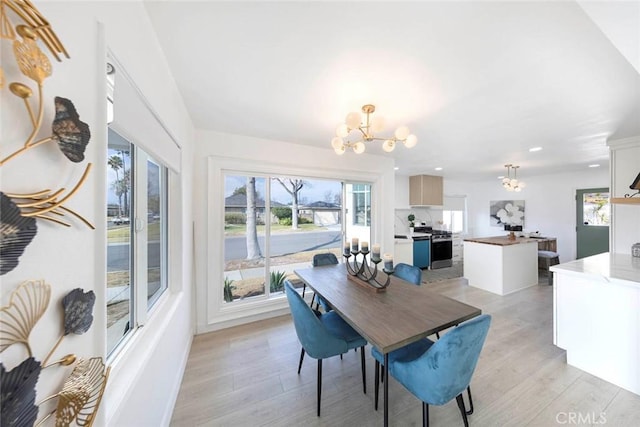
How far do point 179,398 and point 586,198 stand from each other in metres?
8.37

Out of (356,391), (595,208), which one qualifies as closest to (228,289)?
(356,391)

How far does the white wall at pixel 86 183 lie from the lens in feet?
1.54

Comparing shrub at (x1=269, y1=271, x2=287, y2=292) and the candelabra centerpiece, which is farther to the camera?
shrub at (x1=269, y1=271, x2=287, y2=292)

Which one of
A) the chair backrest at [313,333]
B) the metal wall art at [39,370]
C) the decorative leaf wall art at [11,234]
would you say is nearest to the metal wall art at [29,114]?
the decorative leaf wall art at [11,234]

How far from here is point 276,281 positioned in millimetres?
3201

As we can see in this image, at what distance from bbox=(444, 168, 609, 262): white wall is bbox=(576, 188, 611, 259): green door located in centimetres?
10

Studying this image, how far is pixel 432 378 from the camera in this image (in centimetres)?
117

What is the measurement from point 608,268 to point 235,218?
3.95 meters

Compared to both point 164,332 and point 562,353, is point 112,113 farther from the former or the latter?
point 562,353

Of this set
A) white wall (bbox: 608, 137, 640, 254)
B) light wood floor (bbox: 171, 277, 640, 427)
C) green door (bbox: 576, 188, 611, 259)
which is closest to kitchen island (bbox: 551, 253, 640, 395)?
light wood floor (bbox: 171, 277, 640, 427)

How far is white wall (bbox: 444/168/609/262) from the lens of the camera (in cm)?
532

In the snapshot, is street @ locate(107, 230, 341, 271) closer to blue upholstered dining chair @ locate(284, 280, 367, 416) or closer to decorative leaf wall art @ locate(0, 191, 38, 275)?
blue upholstered dining chair @ locate(284, 280, 367, 416)

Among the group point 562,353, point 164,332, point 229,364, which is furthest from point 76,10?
point 562,353

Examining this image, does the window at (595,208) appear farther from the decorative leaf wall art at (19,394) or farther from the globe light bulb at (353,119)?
the decorative leaf wall art at (19,394)
